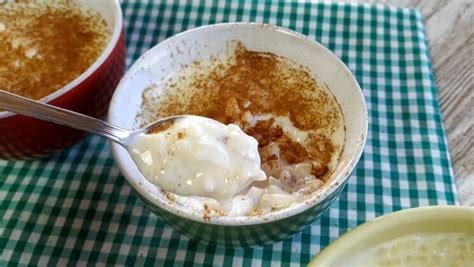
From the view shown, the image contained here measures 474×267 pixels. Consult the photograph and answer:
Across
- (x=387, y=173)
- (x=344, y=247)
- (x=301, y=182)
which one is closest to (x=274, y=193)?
(x=301, y=182)

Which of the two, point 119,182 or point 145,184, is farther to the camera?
point 119,182

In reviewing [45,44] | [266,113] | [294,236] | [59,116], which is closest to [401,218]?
[294,236]

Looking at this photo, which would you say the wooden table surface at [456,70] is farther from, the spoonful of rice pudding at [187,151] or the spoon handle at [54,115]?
the spoon handle at [54,115]

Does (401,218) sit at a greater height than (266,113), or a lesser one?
greater

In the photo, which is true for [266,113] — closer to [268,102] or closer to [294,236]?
[268,102]

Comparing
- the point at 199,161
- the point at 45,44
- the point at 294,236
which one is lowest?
the point at 45,44

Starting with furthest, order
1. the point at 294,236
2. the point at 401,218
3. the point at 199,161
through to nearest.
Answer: the point at 294,236
the point at 199,161
the point at 401,218

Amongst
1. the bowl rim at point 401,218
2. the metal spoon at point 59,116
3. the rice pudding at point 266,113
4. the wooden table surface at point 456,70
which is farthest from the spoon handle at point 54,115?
the wooden table surface at point 456,70

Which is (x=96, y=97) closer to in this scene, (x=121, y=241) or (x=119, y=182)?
(x=119, y=182)
